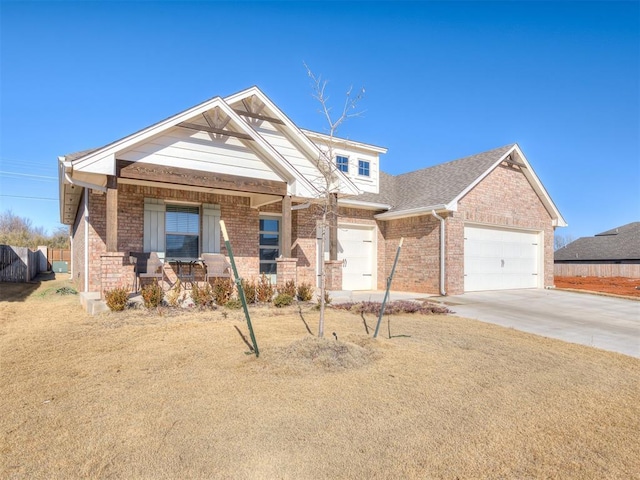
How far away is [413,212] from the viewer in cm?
1303

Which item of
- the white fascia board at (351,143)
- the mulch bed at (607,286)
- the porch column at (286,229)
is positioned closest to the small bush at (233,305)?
the porch column at (286,229)

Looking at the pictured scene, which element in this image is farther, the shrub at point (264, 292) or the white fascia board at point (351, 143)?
the white fascia board at point (351, 143)

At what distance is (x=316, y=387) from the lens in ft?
12.3

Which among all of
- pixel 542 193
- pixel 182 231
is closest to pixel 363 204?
pixel 182 231

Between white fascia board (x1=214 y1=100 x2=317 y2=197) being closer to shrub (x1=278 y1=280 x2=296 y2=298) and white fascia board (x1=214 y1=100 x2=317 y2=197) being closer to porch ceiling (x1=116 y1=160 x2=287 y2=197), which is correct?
porch ceiling (x1=116 y1=160 x2=287 y2=197)

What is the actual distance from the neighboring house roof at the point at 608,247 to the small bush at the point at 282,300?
32502 mm

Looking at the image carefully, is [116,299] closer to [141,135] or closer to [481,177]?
[141,135]

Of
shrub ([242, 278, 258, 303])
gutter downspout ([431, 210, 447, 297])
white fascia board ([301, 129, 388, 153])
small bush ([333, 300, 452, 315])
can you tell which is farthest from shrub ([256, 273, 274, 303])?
white fascia board ([301, 129, 388, 153])

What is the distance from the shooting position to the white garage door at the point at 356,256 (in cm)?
1367

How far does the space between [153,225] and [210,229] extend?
1.51 meters

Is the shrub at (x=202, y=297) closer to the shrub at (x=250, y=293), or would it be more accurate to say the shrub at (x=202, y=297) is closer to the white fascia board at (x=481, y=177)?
the shrub at (x=250, y=293)

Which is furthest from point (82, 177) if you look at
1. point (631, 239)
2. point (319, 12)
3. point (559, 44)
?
point (631, 239)

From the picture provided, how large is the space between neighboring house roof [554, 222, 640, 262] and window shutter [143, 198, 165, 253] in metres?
34.4

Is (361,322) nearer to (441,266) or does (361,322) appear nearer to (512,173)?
(441,266)
